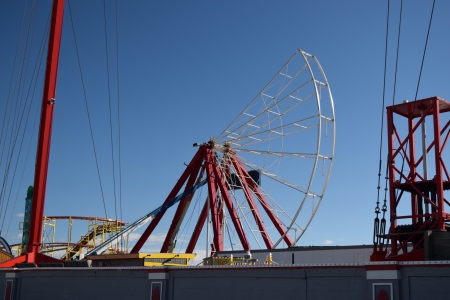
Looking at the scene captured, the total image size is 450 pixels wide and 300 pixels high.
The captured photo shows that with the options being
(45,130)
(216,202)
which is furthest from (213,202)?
(45,130)

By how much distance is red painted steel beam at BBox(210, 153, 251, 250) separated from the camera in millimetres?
34781

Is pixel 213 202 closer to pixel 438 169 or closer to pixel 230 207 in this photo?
pixel 230 207

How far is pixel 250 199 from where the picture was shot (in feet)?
120

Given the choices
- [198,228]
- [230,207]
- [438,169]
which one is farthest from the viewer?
[198,228]

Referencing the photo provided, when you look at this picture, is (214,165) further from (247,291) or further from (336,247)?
(247,291)

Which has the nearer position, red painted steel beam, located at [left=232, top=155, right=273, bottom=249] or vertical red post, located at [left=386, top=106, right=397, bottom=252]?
vertical red post, located at [left=386, top=106, right=397, bottom=252]

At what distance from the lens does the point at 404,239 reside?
21.9m

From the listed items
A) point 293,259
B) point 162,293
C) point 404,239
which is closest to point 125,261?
point 162,293

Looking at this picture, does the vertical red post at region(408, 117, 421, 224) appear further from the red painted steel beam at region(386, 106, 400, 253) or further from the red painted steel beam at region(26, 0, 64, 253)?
the red painted steel beam at region(26, 0, 64, 253)

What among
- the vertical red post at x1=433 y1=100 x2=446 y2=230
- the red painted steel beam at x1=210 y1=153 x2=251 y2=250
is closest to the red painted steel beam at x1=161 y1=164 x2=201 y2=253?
the red painted steel beam at x1=210 y1=153 x2=251 y2=250

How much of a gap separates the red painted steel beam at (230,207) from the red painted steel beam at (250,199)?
105 centimetres

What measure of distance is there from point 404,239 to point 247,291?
24.0 feet

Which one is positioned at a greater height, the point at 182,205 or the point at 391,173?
the point at 182,205

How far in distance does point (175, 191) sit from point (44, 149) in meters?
12.6
